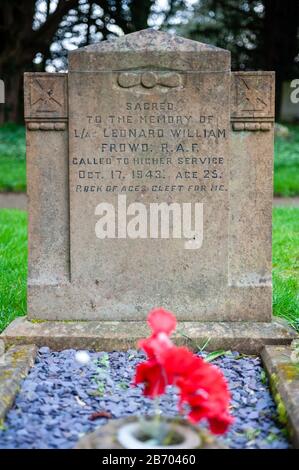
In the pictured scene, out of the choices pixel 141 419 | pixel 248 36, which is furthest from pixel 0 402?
pixel 248 36

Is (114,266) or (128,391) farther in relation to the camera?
(114,266)

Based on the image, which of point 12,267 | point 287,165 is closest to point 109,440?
point 12,267

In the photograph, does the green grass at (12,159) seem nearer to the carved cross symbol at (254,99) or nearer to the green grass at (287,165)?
the green grass at (287,165)

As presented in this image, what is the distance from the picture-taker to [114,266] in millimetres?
3805

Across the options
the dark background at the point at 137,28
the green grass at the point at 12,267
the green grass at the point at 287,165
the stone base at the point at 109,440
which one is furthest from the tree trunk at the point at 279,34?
the stone base at the point at 109,440

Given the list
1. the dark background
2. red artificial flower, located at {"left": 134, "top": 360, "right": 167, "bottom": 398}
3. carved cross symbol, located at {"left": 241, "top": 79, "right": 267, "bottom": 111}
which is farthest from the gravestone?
the dark background

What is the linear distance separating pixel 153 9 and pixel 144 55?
20.1m

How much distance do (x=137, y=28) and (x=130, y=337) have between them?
18.9m

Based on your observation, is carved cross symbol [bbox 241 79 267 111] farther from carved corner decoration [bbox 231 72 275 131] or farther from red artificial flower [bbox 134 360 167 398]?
red artificial flower [bbox 134 360 167 398]

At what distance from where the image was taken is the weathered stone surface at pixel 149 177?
→ 12.1 feet

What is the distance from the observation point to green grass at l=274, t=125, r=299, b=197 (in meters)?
11.6

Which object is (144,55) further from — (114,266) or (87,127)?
(114,266)

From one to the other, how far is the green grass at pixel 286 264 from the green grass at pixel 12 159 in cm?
565

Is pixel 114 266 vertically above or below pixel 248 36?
below
